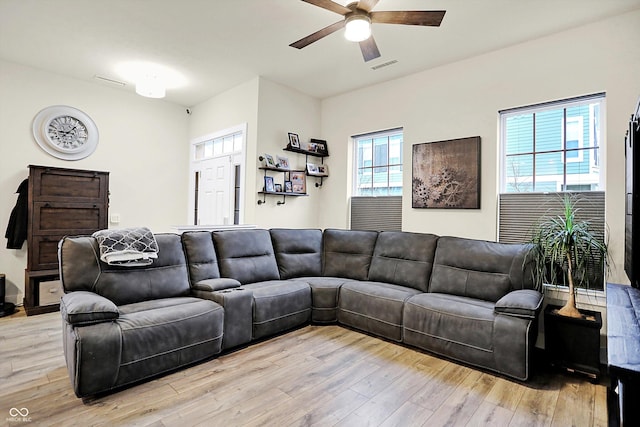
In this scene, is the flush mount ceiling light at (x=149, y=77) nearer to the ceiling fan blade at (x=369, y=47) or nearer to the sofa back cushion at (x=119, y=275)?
the sofa back cushion at (x=119, y=275)

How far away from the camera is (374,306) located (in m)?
3.21

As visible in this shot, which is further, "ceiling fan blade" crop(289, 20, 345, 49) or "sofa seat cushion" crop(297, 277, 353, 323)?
"sofa seat cushion" crop(297, 277, 353, 323)

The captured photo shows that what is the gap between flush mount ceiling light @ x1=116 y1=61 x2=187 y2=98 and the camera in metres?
3.95

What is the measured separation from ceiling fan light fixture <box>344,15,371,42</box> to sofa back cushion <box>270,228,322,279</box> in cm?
236

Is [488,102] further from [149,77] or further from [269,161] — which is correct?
[149,77]

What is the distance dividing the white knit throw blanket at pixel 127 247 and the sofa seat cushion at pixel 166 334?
363 millimetres

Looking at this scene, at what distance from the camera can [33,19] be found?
304 centimetres

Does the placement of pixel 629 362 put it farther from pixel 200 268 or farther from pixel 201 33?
pixel 201 33

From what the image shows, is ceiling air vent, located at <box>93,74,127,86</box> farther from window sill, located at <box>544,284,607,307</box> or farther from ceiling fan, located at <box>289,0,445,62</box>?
window sill, located at <box>544,284,607,307</box>

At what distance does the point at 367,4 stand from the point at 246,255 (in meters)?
2.57

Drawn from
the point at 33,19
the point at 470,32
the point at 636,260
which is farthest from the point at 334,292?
the point at 33,19

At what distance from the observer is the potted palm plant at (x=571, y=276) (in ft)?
8.05

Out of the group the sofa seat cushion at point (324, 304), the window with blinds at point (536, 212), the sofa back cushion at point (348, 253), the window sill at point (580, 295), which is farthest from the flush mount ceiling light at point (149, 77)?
the window sill at point (580, 295)

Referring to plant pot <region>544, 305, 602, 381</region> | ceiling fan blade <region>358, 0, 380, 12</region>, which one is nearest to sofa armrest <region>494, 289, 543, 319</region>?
plant pot <region>544, 305, 602, 381</region>
